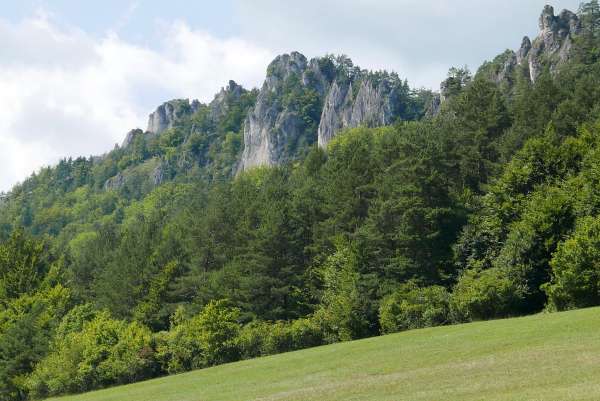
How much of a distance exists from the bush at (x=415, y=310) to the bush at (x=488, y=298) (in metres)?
1.38

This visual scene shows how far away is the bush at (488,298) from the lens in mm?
46188

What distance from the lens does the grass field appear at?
21.6 m

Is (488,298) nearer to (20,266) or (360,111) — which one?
(20,266)

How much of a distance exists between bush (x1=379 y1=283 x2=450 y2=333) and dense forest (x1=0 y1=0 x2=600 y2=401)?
0.10m

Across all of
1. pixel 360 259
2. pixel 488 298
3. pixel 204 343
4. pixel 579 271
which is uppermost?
pixel 360 259

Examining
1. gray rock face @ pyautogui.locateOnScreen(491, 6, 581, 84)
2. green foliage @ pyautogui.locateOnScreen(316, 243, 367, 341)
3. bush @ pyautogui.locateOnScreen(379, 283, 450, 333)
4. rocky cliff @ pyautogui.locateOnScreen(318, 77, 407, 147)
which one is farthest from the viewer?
rocky cliff @ pyautogui.locateOnScreen(318, 77, 407, 147)

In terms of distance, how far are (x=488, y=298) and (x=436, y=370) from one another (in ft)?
65.4

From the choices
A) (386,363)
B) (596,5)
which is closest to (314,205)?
(386,363)

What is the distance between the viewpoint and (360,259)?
57812 millimetres

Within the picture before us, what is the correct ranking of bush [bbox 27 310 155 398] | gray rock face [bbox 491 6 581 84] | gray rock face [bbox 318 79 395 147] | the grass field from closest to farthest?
1. the grass field
2. bush [bbox 27 310 155 398]
3. gray rock face [bbox 491 6 581 84]
4. gray rock face [bbox 318 79 395 147]

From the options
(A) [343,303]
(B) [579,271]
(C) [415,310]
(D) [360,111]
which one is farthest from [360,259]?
(D) [360,111]

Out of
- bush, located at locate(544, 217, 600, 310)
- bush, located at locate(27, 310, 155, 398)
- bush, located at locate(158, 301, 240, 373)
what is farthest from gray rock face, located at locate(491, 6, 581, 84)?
bush, located at locate(27, 310, 155, 398)

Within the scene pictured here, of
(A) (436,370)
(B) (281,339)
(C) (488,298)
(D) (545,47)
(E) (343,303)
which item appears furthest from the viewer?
(D) (545,47)

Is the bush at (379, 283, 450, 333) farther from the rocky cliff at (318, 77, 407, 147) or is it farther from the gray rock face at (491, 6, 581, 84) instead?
the rocky cliff at (318, 77, 407, 147)
